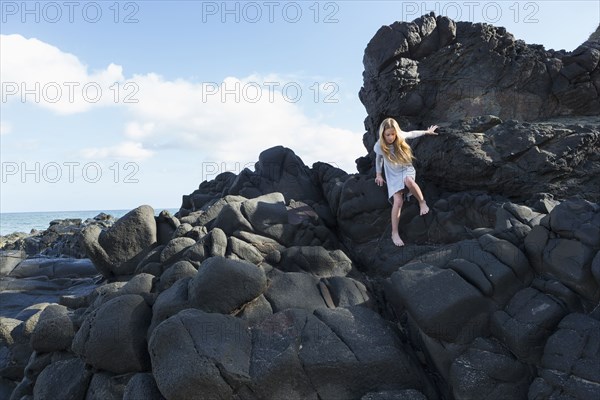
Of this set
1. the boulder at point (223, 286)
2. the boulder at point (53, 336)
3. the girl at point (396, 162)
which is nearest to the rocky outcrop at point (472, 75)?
the girl at point (396, 162)

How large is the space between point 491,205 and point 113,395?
7.94 metres

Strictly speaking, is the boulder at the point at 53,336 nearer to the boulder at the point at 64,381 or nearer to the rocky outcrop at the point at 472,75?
the boulder at the point at 64,381

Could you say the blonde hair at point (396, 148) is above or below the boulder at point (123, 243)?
above

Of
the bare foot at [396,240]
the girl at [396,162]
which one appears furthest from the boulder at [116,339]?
the girl at [396,162]

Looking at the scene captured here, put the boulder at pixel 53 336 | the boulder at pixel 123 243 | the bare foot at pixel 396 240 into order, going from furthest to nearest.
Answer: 1. the boulder at pixel 123 243
2. the bare foot at pixel 396 240
3. the boulder at pixel 53 336

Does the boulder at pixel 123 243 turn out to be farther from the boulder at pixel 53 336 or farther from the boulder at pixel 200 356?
the boulder at pixel 200 356

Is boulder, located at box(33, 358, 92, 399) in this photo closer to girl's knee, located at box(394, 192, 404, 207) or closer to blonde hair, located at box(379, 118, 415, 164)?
girl's knee, located at box(394, 192, 404, 207)

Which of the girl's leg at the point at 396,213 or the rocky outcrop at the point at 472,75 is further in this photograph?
the rocky outcrop at the point at 472,75

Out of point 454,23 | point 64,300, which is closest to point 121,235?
point 64,300

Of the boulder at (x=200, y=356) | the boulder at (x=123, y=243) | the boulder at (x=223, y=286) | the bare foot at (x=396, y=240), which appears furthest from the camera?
the boulder at (x=123, y=243)

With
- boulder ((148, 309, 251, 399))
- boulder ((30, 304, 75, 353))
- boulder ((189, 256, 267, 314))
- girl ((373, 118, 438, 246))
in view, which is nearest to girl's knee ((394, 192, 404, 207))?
girl ((373, 118, 438, 246))

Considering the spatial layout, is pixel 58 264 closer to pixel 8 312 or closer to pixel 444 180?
pixel 8 312

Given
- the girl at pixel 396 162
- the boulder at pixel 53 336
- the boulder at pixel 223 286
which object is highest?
the girl at pixel 396 162

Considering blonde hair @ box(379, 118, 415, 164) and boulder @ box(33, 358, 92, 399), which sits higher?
blonde hair @ box(379, 118, 415, 164)
